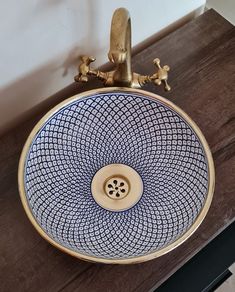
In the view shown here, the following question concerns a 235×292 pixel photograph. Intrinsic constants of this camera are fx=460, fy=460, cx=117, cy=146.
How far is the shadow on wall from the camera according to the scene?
875 mm

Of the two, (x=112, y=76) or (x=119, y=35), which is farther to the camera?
(x=112, y=76)

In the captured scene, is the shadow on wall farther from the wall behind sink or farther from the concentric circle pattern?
the concentric circle pattern

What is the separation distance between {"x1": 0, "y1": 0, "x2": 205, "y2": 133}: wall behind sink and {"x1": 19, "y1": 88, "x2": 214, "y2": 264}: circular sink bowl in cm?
11

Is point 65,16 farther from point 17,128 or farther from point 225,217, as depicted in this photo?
point 225,217

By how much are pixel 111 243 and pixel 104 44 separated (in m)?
0.41

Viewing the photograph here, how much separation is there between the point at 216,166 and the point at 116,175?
0.19m

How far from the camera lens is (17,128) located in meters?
0.90

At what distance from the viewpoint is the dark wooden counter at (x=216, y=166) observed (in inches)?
30.6

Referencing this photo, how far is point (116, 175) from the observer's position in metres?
0.86

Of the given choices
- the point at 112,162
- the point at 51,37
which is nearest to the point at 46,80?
the point at 51,37

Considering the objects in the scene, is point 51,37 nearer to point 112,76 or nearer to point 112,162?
point 112,76

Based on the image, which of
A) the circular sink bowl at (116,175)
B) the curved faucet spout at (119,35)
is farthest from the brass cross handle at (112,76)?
the curved faucet spout at (119,35)

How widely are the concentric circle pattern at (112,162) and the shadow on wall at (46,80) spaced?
0.36ft

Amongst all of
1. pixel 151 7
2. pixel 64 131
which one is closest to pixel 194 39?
pixel 151 7
